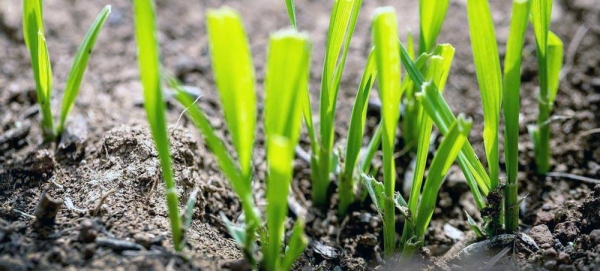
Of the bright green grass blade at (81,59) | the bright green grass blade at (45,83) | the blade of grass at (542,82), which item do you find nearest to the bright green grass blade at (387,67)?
the blade of grass at (542,82)

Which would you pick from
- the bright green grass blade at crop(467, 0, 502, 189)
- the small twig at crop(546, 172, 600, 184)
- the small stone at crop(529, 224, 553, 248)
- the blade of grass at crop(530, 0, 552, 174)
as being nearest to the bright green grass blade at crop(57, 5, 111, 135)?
the bright green grass blade at crop(467, 0, 502, 189)

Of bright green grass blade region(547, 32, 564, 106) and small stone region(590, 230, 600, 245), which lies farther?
bright green grass blade region(547, 32, 564, 106)

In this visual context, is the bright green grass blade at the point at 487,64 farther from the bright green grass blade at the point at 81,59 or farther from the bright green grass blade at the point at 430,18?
the bright green grass blade at the point at 81,59

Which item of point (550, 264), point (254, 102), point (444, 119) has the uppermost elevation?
point (444, 119)

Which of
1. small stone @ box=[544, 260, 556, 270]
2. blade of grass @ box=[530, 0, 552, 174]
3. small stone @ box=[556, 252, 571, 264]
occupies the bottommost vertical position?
small stone @ box=[544, 260, 556, 270]

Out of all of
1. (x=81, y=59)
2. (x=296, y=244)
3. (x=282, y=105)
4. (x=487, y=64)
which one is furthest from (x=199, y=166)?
(x=487, y=64)

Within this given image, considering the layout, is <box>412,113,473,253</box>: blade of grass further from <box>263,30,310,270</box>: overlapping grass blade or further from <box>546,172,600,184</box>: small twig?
<box>546,172,600,184</box>: small twig

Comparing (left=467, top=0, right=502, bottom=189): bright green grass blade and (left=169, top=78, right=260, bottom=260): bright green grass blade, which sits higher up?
(left=467, top=0, right=502, bottom=189): bright green grass blade

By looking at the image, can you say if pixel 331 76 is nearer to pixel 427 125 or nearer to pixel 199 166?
pixel 427 125
